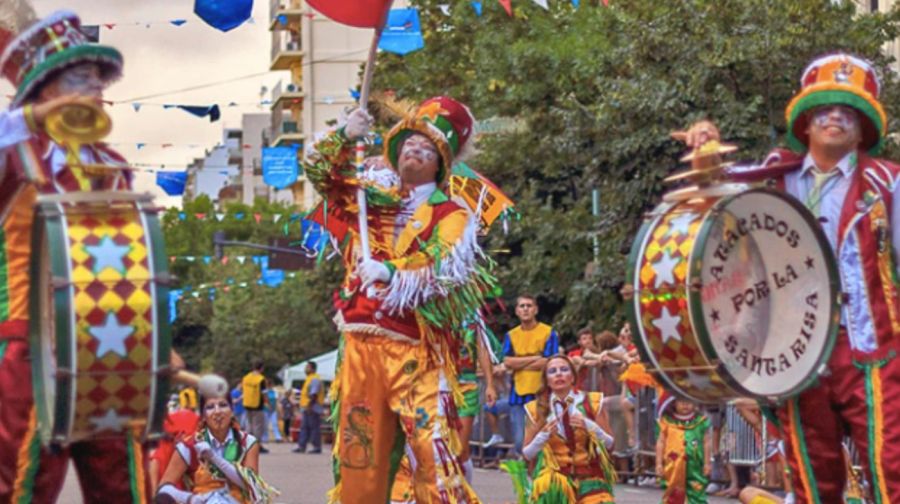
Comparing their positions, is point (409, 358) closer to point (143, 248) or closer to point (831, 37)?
point (143, 248)

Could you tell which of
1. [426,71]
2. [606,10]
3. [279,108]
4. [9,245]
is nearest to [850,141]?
[9,245]

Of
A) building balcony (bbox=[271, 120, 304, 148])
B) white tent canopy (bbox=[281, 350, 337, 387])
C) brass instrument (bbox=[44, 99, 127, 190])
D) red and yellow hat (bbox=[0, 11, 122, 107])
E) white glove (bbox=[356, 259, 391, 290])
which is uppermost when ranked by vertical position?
building balcony (bbox=[271, 120, 304, 148])

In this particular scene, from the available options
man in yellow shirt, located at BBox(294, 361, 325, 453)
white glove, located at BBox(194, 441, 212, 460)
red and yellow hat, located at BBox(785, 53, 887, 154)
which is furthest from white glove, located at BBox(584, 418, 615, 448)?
man in yellow shirt, located at BBox(294, 361, 325, 453)

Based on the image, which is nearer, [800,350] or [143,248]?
[143,248]

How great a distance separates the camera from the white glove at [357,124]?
1090 cm

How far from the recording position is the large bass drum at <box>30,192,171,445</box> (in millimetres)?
7434

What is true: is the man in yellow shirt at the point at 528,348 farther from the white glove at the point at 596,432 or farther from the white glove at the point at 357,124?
the white glove at the point at 357,124

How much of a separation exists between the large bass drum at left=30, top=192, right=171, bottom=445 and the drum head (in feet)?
6.38

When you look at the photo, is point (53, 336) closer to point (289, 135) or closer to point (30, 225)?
point (30, 225)

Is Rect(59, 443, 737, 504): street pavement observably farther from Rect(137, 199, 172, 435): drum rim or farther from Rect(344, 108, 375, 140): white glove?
Rect(137, 199, 172, 435): drum rim

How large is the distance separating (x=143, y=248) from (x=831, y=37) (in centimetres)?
2031

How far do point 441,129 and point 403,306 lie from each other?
98 centimetres

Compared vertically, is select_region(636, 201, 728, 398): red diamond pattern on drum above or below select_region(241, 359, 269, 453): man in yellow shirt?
below

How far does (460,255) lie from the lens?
10.9m
